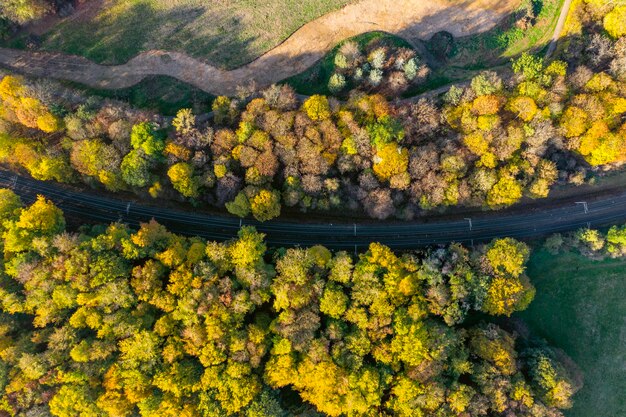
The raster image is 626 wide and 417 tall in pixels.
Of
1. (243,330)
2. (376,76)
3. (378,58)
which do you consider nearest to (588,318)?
(376,76)

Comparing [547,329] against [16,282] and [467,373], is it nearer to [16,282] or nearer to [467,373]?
[467,373]

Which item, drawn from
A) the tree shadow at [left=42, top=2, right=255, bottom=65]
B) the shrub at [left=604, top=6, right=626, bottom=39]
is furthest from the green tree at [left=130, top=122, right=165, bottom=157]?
the shrub at [left=604, top=6, right=626, bottom=39]

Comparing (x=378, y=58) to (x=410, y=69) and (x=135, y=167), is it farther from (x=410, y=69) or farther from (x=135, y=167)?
(x=135, y=167)

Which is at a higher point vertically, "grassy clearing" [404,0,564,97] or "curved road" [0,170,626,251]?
"grassy clearing" [404,0,564,97]

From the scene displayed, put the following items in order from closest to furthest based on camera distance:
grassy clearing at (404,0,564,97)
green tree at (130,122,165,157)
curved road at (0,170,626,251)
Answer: green tree at (130,122,165,157) < curved road at (0,170,626,251) < grassy clearing at (404,0,564,97)

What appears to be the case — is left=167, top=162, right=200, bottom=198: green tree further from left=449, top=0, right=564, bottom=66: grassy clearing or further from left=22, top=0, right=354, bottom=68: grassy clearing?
left=449, top=0, right=564, bottom=66: grassy clearing

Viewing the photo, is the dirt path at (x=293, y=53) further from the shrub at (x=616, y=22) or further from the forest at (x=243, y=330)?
the forest at (x=243, y=330)
